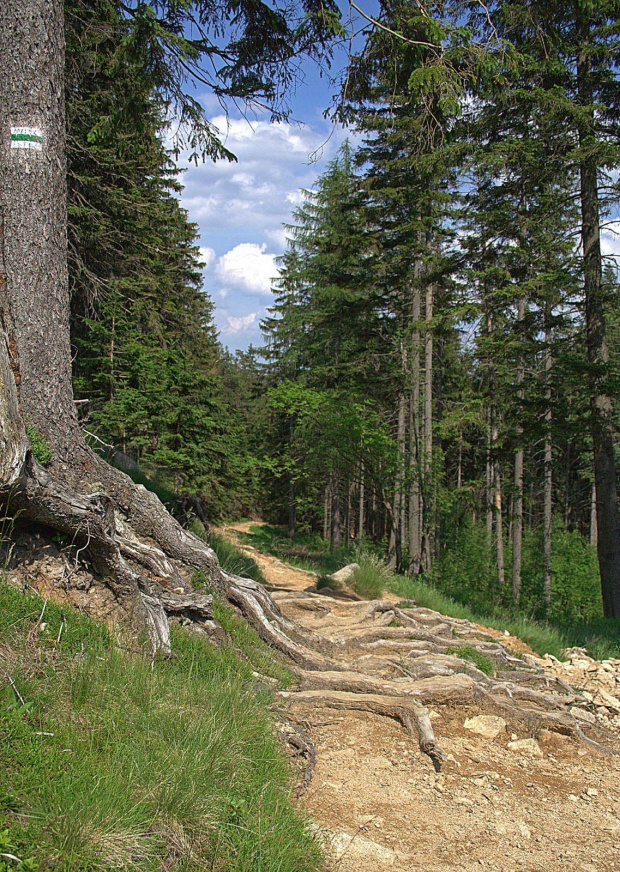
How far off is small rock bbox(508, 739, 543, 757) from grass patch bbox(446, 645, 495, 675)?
1.24 meters

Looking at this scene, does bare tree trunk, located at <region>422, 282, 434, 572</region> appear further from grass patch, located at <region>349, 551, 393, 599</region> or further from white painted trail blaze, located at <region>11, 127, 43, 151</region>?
white painted trail blaze, located at <region>11, 127, 43, 151</region>

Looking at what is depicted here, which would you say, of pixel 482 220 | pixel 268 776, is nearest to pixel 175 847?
pixel 268 776

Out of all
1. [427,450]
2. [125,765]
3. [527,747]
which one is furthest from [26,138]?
[427,450]

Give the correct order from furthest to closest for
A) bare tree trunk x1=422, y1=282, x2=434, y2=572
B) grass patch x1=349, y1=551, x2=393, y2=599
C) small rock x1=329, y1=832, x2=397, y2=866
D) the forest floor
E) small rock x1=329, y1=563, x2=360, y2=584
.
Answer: bare tree trunk x1=422, y1=282, x2=434, y2=572, small rock x1=329, y1=563, x2=360, y2=584, grass patch x1=349, y1=551, x2=393, y2=599, the forest floor, small rock x1=329, y1=832, x2=397, y2=866

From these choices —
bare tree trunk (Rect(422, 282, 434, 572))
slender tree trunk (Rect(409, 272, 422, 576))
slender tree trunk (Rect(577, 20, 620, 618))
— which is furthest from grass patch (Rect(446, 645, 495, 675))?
slender tree trunk (Rect(409, 272, 422, 576))

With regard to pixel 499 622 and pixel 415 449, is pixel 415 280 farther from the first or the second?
pixel 499 622

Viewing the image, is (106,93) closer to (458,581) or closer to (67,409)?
(67,409)

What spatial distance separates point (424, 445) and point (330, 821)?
44.1 ft

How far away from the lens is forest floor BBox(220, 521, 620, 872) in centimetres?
316

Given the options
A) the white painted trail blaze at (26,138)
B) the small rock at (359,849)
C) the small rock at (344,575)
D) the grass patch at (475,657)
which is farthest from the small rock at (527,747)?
the white painted trail blaze at (26,138)

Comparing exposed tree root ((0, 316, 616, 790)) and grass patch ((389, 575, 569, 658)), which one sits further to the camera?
grass patch ((389, 575, 569, 658))

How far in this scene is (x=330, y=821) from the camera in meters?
→ 3.28

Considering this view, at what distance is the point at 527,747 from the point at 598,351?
8.19 m

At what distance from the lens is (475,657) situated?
645 centimetres
